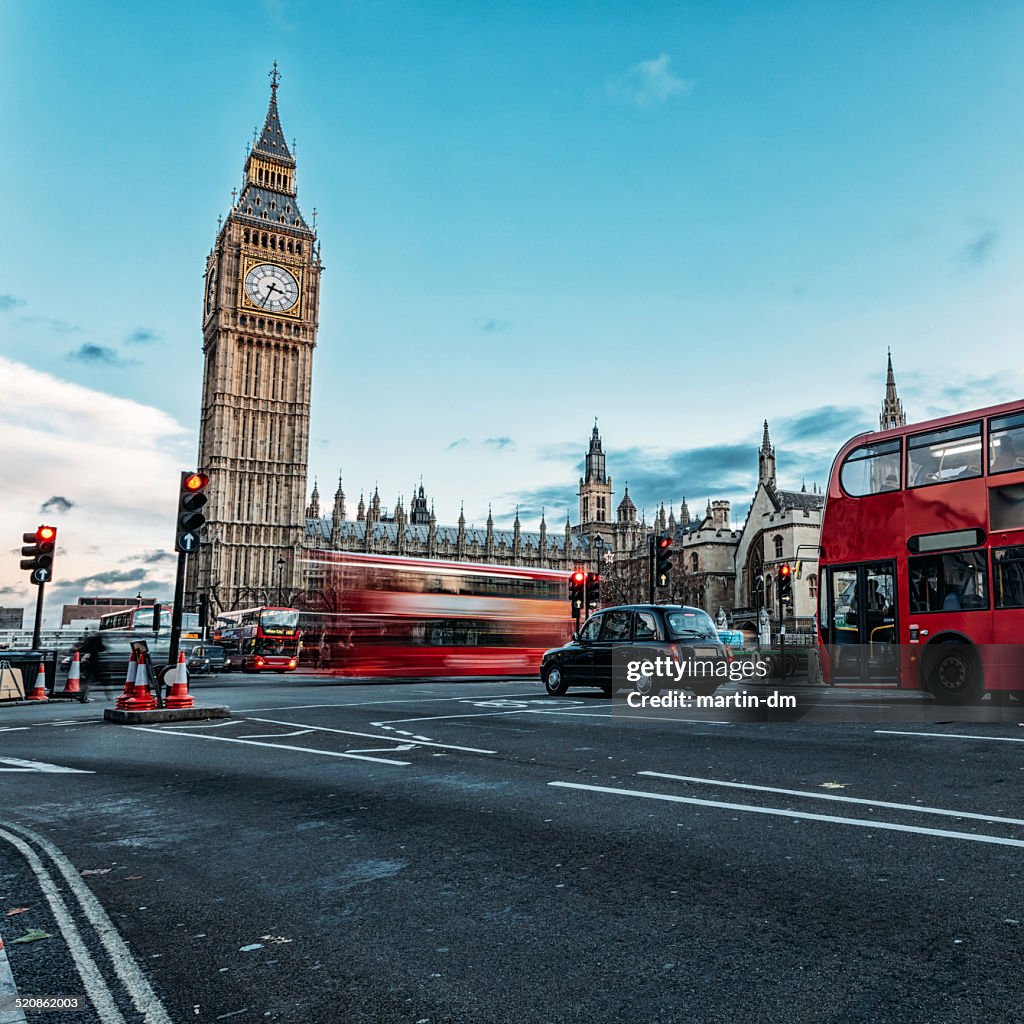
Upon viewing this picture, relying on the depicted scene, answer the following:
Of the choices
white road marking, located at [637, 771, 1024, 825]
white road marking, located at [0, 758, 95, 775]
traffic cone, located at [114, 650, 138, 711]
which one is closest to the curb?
traffic cone, located at [114, 650, 138, 711]

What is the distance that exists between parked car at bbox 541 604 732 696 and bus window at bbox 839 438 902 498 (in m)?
3.57

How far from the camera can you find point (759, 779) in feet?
22.4

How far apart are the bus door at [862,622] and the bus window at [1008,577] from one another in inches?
63.8

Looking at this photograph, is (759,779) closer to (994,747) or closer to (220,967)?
(994,747)

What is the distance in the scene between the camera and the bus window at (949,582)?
13.6 metres

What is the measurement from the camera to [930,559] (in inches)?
557

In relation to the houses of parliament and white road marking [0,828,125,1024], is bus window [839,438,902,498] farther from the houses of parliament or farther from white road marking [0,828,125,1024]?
the houses of parliament

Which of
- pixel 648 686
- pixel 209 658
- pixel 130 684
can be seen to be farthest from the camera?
pixel 209 658

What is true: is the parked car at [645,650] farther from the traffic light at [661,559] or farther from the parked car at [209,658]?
the parked car at [209,658]

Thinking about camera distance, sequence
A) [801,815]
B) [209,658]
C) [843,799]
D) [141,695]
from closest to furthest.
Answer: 1. [801,815]
2. [843,799]
3. [141,695]
4. [209,658]

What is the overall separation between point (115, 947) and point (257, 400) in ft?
301

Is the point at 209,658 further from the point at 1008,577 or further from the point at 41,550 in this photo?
the point at 1008,577

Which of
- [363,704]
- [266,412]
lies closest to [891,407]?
[266,412]

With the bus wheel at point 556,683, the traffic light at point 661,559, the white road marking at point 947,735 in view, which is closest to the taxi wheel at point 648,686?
the bus wheel at point 556,683
